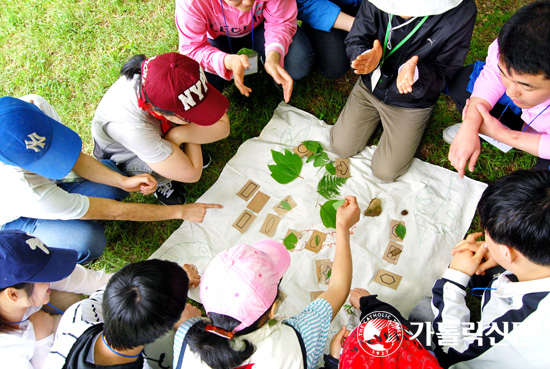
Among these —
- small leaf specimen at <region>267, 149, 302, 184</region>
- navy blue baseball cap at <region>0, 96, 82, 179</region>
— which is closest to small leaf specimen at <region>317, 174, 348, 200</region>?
small leaf specimen at <region>267, 149, 302, 184</region>

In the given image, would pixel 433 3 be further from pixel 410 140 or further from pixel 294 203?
pixel 294 203

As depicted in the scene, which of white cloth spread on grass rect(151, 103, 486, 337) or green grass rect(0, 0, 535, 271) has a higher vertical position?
green grass rect(0, 0, 535, 271)

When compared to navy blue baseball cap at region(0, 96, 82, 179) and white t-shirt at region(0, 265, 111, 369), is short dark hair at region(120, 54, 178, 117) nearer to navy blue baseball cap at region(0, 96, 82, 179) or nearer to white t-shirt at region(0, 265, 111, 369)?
navy blue baseball cap at region(0, 96, 82, 179)

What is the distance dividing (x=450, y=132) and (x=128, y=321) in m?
2.26

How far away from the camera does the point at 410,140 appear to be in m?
2.30

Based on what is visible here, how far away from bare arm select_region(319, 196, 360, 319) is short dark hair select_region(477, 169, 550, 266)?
2.15ft

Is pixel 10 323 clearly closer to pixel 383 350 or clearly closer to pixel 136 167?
pixel 136 167

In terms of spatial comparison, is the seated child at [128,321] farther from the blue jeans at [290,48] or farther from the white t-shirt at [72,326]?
the blue jeans at [290,48]

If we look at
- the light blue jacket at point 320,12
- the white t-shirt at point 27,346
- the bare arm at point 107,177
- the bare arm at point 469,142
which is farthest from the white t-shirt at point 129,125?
the bare arm at point 469,142

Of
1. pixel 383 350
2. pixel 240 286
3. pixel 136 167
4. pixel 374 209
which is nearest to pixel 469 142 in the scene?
pixel 374 209

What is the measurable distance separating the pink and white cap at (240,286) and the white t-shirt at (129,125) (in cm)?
93

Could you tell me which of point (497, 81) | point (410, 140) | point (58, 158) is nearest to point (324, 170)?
point (410, 140)

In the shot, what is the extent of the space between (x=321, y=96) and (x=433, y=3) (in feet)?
3.60

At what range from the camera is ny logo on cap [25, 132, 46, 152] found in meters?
1.54
